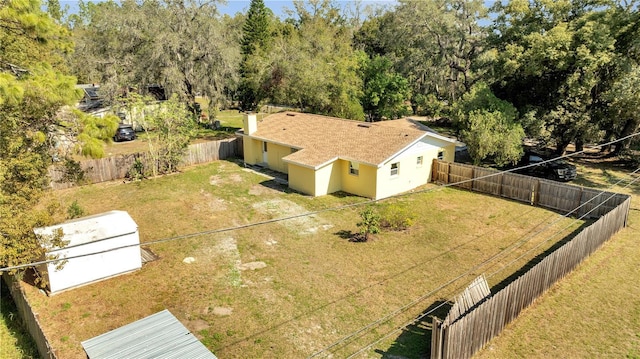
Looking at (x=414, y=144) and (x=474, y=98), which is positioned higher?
(x=474, y=98)

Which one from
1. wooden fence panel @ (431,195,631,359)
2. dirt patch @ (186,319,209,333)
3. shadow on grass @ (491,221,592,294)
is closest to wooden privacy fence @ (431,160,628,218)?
shadow on grass @ (491,221,592,294)

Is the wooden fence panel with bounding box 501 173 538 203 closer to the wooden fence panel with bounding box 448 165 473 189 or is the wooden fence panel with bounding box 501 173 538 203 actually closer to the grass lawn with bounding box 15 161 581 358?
the grass lawn with bounding box 15 161 581 358

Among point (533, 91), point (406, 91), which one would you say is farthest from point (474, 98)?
point (406, 91)

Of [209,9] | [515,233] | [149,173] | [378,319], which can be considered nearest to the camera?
[378,319]

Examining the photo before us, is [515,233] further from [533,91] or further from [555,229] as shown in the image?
[533,91]

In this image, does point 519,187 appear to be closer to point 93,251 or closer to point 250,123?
point 250,123

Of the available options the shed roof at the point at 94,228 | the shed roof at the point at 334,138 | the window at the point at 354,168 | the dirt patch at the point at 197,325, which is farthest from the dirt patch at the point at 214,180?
the dirt patch at the point at 197,325

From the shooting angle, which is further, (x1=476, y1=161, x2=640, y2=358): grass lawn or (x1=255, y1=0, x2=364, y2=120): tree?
(x1=255, y1=0, x2=364, y2=120): tree
